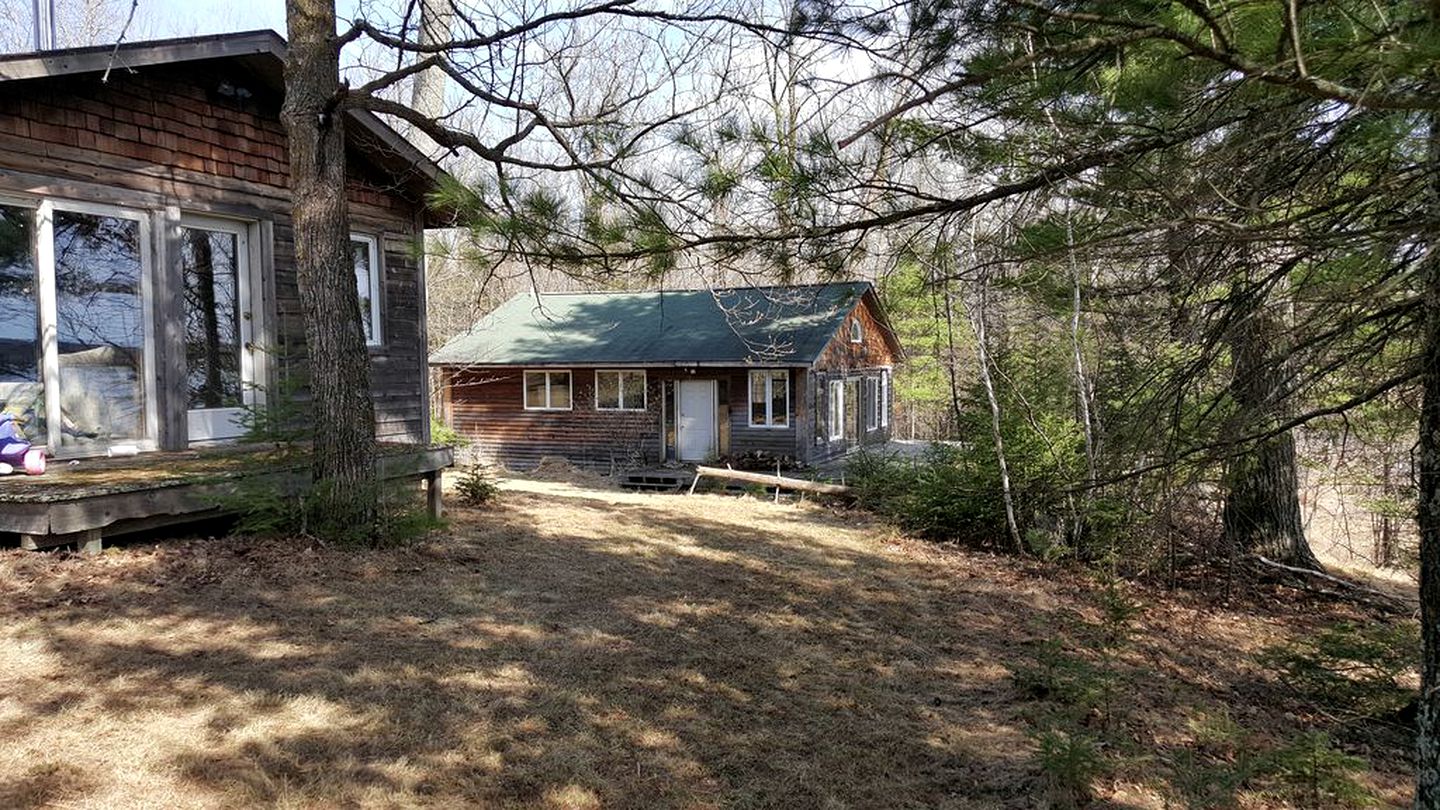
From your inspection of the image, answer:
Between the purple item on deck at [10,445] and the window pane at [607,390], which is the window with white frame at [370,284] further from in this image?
the window pane at [607,390]

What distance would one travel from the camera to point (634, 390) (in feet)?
67.4

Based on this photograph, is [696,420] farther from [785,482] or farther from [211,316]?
[211,316]

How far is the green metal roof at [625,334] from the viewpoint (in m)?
18.9

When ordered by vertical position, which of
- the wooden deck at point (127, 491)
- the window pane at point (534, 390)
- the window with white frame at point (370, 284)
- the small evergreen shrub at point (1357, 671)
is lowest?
the small evergreen shrub at point (1357, 671)

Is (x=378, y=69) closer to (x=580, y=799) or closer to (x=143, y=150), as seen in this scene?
(x=143, y=150)

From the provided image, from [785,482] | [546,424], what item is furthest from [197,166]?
[546,424]

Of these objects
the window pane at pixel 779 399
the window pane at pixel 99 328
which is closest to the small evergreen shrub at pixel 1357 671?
the window pane at pixel 99 328

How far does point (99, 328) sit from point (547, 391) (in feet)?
46.6

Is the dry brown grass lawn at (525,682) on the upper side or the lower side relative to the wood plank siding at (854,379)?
lower

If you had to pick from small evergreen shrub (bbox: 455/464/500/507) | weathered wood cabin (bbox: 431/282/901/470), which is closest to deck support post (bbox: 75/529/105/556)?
small evergreen shrub (bbox: 455/464/500/507)

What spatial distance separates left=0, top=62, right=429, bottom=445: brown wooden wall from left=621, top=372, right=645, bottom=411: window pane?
11.0m

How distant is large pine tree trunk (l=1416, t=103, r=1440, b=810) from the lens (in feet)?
9.25

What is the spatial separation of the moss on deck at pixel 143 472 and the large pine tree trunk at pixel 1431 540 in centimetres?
661

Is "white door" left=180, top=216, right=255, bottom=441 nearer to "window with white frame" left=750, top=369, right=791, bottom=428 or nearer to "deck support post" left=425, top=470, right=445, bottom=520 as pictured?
"deck support post" left=425, top=470, right=445, bottom=520
